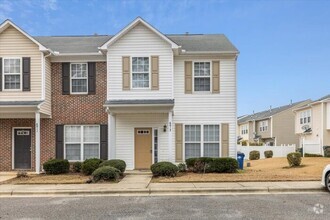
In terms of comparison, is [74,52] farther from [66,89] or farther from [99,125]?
[99,125]

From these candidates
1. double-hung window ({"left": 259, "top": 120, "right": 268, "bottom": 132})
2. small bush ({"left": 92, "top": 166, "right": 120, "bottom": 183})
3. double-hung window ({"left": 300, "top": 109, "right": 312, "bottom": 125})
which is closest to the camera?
small bush ({"left": 92, "top": 166, "right": 120, "bottom": 183})

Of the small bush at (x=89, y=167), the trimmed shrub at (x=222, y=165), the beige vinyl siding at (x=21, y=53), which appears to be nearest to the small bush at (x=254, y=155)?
the trimmed shrub at (x=222, y=165)

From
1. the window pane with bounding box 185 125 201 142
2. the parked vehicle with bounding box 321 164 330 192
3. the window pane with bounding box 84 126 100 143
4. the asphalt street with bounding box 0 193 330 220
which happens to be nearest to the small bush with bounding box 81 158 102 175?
the window pane with bounding box 84 126 100 143

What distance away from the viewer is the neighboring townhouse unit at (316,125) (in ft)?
98.9

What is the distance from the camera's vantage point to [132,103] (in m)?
15.6

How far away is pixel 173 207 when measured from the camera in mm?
8672

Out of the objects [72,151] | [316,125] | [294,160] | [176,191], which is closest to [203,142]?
[176,191]

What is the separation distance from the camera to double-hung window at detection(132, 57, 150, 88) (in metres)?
16.5

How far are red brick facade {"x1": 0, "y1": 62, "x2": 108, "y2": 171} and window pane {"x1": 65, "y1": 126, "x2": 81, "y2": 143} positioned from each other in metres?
0.35

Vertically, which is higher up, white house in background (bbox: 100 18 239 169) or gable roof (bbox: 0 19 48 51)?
gable roof (bbox: 0 19 48 51)

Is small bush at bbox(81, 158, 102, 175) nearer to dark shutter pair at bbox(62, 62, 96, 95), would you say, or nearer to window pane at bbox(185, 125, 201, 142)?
dark shutter pair at bbox(62, 62, 96, 95)

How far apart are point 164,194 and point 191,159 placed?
18.1 ft

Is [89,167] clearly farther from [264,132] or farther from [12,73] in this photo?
[264,132]

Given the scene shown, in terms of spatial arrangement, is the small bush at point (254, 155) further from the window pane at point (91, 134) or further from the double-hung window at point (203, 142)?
the window pane at point (91, 134)
